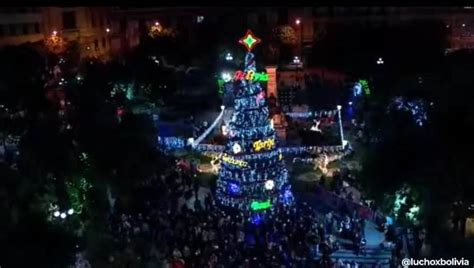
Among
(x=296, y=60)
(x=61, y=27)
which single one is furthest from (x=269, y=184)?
(x=61, y=27)

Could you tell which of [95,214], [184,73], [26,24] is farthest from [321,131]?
[26,24]

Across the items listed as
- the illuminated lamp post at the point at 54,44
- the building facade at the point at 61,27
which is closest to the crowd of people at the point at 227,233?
the building facade at the point at 61,27

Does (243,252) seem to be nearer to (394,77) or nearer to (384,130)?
(384,130)

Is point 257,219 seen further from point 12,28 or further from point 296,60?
point 296,60

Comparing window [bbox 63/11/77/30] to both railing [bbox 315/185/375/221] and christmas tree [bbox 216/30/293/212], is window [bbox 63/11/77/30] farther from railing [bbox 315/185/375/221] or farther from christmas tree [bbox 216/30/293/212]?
railing [bbox 315/185/375/221]

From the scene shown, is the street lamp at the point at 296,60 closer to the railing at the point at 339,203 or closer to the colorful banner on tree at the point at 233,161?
the railing at the point at 339,203

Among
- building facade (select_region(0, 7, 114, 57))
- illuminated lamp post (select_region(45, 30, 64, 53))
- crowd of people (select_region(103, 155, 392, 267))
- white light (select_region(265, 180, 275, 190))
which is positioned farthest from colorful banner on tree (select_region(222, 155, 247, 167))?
illuminated lamp post (select_region(45, 30, 64, 53))
